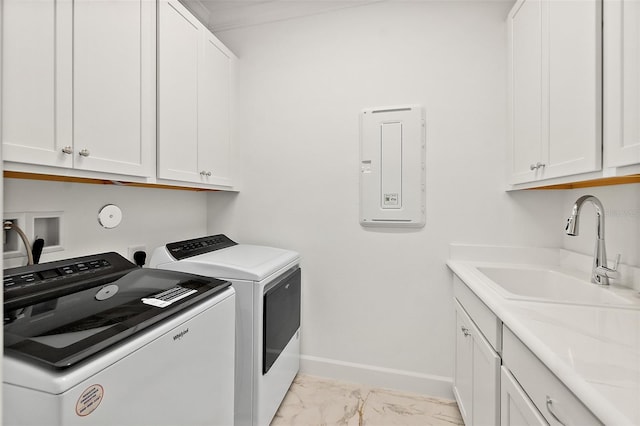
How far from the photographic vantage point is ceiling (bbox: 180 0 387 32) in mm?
2166

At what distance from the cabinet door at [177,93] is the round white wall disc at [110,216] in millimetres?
297

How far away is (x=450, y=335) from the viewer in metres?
1.99

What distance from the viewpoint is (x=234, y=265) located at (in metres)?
1.59

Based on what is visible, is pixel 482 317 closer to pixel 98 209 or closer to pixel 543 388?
pixel 543 388

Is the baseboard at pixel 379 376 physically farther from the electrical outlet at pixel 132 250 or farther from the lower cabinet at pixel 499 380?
the electrical outlet at pixel 132 250

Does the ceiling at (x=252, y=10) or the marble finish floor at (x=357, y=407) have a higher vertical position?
the ceiling at (x=252, y=10)

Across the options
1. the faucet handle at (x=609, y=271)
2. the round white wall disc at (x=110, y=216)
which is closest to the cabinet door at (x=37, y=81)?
the round white wall disc at (x=110, y=216)

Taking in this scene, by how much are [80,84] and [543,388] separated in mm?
1791

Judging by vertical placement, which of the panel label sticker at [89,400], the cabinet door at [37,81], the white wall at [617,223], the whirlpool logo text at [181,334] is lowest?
the panel label sticker at [89,400]

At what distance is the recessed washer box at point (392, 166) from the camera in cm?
200

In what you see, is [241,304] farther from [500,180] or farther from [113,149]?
[500,180]

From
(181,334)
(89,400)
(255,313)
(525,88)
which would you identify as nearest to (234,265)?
(255,313)

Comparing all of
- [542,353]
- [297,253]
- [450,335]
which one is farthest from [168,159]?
[450,335]

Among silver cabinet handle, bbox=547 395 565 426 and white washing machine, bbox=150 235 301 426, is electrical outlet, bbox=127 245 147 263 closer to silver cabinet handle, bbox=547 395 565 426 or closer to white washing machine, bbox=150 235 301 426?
white washing machine, bbox=150 235 301 426
